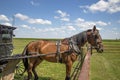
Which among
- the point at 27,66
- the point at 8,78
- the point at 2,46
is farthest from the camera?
the point at 2,46

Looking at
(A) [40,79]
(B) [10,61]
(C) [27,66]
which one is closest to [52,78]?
(A) [40,79]

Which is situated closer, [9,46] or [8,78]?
[8,78]

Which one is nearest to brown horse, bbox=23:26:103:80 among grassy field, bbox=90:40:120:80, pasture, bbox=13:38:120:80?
pasture, bbox=13:38:120:80

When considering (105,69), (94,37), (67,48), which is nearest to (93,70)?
(105,69)

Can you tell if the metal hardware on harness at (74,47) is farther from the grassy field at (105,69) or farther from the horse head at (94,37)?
the grassy field at (105,69)

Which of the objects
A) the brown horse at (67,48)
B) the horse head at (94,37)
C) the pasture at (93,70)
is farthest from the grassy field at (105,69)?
the brown horse at (67,48)

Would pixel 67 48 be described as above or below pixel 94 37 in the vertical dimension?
below

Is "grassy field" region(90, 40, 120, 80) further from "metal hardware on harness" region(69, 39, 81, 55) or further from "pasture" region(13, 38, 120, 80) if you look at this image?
"metal hardware on harness" region(69, 39, 81, 55)

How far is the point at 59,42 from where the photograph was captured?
8.70 metres

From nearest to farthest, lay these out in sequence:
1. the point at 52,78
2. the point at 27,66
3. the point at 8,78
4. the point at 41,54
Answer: the point at 8,78 → the point at 41,54 → the point at 27,66 → the point at 52,78

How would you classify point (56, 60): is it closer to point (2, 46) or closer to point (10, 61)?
point (10, 61)

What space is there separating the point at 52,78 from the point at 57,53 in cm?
232

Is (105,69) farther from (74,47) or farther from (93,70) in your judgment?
(74,47)

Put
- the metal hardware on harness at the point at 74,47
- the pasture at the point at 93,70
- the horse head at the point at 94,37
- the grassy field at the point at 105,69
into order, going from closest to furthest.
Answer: the metal hardware on harness at the point at 74,47, the horse head at the point at 94,37, the pasture at the point at 93,70, the grassy field at the point at 105,69
